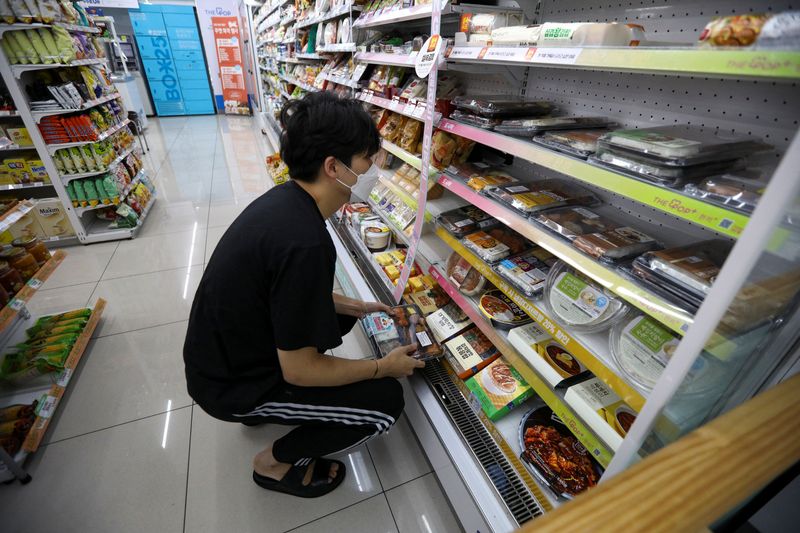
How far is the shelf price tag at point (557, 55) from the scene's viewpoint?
879 mm

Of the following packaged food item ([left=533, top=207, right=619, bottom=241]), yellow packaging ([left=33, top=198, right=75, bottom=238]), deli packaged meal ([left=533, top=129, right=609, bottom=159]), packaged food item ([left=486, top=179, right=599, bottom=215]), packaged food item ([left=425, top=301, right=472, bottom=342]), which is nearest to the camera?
deli packaged meal ([left=533, top=129, right=609, bottom=159])

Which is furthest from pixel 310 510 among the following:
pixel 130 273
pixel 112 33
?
pixel 112 33

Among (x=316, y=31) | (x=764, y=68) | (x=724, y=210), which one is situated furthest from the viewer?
(x=316, y=31)

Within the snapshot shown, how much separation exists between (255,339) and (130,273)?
2.42m

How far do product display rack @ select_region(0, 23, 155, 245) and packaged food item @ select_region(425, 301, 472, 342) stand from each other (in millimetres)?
3264

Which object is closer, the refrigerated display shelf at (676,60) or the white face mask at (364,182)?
the refrigerated display shelf at (676,60)

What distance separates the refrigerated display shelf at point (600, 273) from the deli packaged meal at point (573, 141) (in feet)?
0.81

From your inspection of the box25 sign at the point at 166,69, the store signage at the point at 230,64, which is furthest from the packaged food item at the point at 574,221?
the box25 sign at the point at 166,69

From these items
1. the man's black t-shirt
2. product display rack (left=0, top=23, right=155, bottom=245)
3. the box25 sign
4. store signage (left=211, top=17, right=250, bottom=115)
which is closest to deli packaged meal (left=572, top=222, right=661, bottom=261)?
the man's black t-shirt

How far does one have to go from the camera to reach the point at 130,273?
2984mm

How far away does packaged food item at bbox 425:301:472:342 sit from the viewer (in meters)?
1.74

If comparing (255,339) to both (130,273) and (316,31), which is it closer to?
(130,273)

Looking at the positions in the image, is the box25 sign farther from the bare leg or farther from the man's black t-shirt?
the bare leg

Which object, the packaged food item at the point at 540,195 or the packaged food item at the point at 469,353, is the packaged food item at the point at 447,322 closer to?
the packaged food item at the point at 469,353
